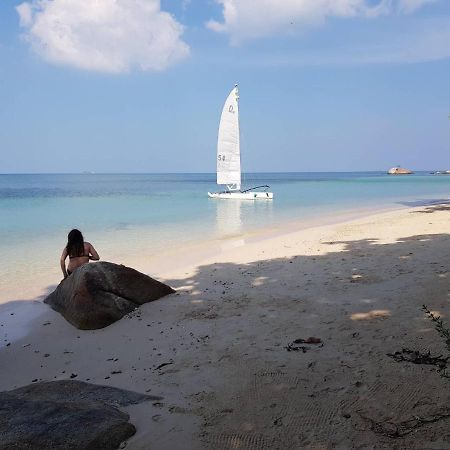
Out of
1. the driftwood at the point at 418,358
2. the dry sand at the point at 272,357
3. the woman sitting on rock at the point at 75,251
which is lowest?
the dry sand at the point at 272,357

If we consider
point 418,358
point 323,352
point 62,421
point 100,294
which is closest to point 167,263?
point 100,294

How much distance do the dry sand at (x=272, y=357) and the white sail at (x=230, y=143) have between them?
2712 cm

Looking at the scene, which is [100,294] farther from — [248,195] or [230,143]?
[230,143]

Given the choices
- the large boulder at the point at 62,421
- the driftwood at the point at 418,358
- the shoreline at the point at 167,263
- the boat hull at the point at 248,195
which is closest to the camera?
the large boulder at the point at 62,421

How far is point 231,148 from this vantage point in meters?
35.2

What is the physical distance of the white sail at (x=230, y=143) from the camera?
1347 inches

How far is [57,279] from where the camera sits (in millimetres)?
9508

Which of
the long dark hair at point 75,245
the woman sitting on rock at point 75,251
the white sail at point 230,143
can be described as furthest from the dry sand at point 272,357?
the white sail at point 230,143

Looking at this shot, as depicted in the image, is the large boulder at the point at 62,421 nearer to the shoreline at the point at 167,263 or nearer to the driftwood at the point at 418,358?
the driftwood at the point at 418,358

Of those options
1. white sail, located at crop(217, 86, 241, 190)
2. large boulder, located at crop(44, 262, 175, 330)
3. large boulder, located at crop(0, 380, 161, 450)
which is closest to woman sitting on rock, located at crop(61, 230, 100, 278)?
large boulder, located at crop(44, 262, 175, 330)

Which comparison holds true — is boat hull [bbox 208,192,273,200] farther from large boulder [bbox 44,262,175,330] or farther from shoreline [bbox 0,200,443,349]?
large boulder [bbox 44,262,175,330]

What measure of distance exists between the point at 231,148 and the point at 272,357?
104 feet

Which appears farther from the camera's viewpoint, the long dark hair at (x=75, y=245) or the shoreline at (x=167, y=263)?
the long dark hair at (x=75, y=245)

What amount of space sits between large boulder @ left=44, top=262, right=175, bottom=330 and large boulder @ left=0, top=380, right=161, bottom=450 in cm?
238
